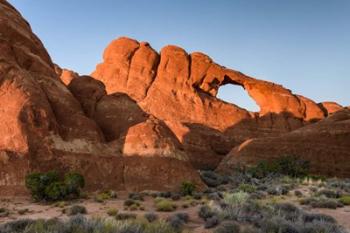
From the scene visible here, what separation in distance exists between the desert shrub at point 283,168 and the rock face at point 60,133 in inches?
683

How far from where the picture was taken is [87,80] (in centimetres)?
3412

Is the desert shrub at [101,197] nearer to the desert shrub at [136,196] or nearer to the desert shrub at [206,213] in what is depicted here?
the desert shrub at [136,196]

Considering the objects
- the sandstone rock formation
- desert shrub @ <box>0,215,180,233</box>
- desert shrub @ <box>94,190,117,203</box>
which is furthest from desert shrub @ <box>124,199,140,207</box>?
the sandstone rock formation

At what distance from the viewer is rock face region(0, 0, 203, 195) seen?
2400cm

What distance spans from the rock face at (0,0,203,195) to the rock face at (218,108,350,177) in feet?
68.2

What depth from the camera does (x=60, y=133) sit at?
26.4m

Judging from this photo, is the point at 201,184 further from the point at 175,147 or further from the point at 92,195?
the point at 92,195

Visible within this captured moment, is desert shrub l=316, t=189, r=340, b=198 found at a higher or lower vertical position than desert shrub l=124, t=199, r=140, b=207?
higher

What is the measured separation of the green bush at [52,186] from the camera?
21812 mm

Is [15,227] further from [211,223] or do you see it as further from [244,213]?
[244,213]

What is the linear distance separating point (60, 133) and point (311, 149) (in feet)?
113

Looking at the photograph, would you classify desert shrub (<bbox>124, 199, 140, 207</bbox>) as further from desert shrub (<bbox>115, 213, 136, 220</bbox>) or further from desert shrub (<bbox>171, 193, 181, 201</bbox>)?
desert shrub (<bbox>115, 213, 136, 220</bbox>)

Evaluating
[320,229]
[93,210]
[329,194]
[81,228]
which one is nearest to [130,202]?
[93,210]

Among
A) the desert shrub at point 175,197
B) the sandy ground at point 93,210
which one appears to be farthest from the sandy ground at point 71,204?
the desert shrub at point 175,197
